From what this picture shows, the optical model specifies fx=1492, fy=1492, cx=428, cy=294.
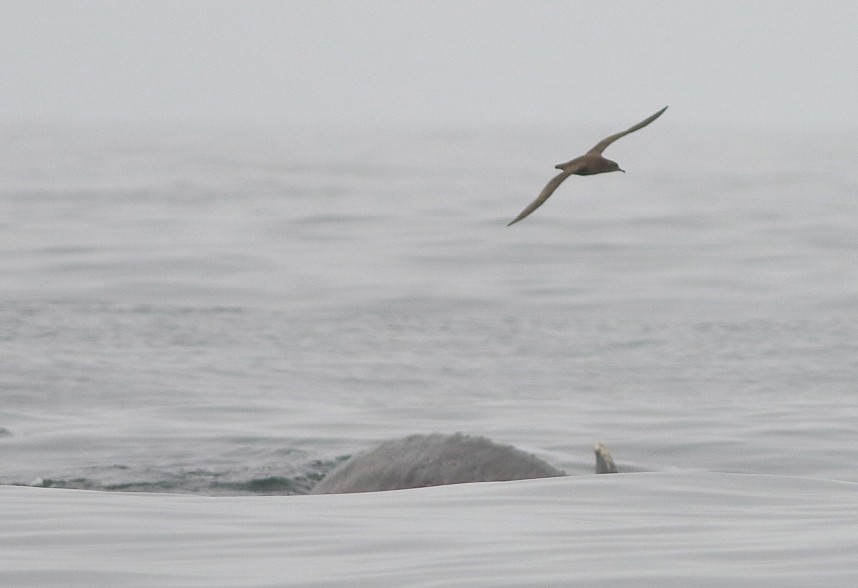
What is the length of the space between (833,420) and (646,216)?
20.3 metres

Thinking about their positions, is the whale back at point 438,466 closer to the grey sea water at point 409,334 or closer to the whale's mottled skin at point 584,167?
the grey sea water at point 409,334

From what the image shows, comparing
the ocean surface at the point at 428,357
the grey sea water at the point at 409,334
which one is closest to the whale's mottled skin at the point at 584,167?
the ocean surface at the point at 428,357

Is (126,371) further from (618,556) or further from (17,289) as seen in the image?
(618,556)

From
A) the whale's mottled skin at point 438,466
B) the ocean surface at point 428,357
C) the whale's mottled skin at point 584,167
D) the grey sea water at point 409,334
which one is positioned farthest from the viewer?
the grey sea water at point 409,334

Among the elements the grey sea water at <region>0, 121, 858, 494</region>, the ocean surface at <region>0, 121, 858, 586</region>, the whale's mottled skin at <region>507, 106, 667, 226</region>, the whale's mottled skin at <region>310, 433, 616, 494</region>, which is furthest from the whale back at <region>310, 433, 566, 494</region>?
the whale's mottled skin at <region>507, 106, 667, 226</region>

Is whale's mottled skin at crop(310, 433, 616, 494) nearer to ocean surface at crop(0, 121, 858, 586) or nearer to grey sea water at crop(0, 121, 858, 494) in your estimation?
ocean surface at crop(0, 121, 858, 586)

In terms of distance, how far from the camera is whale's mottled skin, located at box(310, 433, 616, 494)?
722 cm

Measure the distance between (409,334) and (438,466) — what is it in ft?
29.3

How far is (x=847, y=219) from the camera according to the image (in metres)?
30.0


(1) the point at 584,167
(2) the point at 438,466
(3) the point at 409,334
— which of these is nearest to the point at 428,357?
(3) the point at 409,334

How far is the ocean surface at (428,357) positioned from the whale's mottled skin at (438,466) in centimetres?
38

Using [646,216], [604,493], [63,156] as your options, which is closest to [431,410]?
[604,493]

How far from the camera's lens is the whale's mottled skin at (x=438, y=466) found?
23.7ft

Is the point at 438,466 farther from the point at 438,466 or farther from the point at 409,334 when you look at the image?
the point at 409,334
